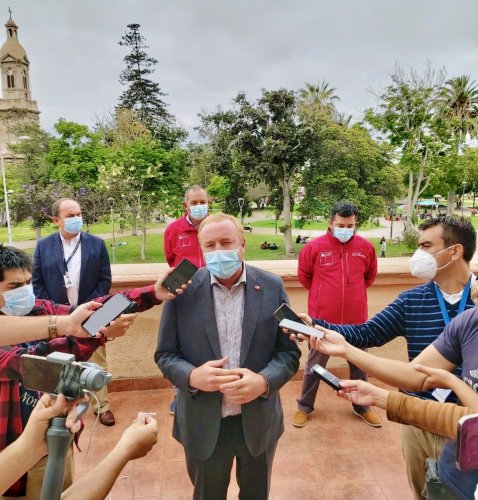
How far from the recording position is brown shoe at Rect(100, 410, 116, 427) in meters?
3.15

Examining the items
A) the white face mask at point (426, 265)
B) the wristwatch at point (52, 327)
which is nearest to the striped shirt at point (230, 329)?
the wristwatch at point (52, 327)

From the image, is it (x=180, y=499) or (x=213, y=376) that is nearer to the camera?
(x=213, y=376)

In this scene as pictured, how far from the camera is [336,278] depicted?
3213mm

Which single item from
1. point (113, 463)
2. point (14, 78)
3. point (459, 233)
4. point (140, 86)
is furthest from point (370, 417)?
point (14, 78)

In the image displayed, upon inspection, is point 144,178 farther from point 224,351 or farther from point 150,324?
point 224,351

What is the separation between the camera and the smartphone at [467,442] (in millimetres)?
915

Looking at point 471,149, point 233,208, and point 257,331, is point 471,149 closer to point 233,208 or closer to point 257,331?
point 233,208

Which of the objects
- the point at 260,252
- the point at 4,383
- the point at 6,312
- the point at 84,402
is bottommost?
the point at 260,252

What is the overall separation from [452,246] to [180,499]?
218 centimetres

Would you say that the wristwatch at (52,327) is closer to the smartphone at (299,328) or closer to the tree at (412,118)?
the smartphone at (299,328)

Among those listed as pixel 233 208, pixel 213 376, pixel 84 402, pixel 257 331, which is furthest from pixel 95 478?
pixel 233 208

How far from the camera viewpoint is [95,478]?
3.68 ft

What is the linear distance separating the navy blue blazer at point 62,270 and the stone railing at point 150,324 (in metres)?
0.32

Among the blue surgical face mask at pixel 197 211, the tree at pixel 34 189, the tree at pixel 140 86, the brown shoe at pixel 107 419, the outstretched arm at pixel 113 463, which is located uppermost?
the tree at pixel 140 86
